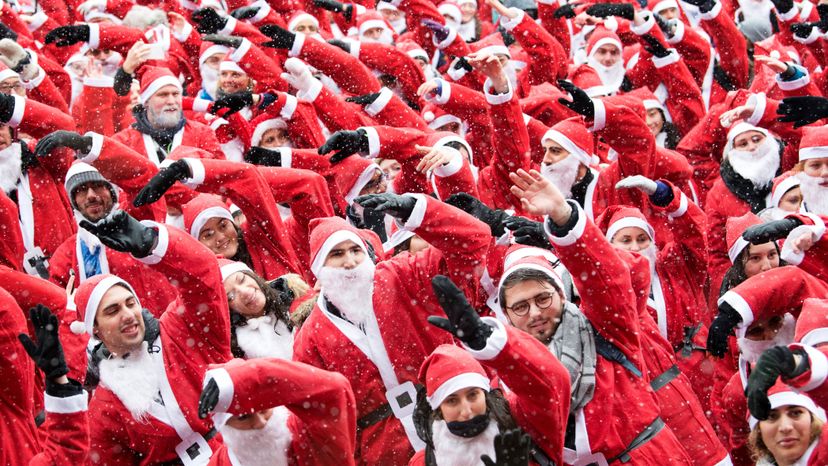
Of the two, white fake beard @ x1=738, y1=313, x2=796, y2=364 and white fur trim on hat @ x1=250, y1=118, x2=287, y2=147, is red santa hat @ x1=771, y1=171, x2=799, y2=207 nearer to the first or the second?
white fake beard @ x1=738, y1=313, x2=796, y2=364

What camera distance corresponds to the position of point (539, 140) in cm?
739

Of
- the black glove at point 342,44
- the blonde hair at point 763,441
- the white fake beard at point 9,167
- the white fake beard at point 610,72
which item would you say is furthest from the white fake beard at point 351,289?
the white fake beard at point 610,72

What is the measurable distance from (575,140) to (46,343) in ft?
11.1

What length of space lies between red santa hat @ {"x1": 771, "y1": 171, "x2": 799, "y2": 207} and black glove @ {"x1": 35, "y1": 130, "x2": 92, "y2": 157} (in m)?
4.03

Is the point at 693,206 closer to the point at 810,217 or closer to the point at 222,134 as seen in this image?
the point at 810,217

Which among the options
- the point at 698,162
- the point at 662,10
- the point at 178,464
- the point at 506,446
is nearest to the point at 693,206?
the point at 698,162

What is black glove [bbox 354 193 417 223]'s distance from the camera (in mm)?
4645

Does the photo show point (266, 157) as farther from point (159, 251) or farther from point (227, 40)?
point (159, 251)

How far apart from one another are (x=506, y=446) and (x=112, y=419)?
1935mm

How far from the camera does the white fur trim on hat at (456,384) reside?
4.07m

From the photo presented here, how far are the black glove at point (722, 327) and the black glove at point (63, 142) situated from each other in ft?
Result: 12.3

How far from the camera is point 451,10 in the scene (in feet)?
37.6

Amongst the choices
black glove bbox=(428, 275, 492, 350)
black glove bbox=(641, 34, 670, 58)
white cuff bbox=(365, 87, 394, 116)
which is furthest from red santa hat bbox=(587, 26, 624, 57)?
black glove bbox=(428, 275, 492, 350)

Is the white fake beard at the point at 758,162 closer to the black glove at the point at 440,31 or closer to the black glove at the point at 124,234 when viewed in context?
the black glove at the point at 440,31
